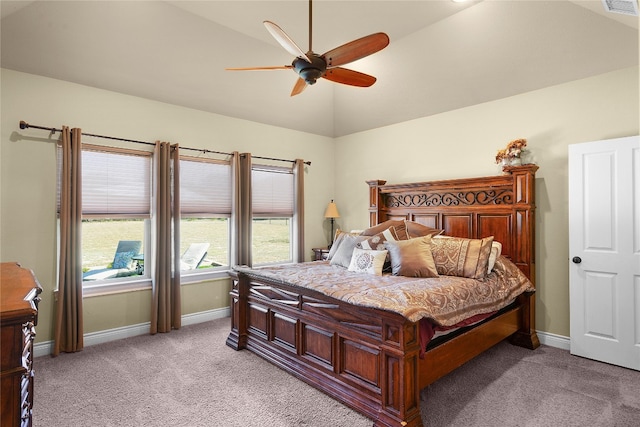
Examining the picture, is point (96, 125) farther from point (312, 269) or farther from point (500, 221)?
point (500, 221)

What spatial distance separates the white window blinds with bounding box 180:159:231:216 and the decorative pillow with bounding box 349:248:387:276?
215 centimetres

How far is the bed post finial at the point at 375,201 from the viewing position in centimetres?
503

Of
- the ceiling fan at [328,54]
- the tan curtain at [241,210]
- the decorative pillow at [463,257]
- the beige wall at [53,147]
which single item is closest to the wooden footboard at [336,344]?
the tan curtain at [241,210]

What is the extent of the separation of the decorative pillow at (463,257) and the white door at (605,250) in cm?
91

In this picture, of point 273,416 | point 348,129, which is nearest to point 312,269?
point 273,416

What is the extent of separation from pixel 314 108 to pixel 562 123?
323 centimetres

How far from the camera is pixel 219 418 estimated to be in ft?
7.56

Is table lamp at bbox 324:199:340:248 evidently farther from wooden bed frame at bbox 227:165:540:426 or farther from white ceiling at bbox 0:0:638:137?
white ceiling at bbox 0:0:638:137

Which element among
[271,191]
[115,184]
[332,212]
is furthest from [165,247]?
[332,212]

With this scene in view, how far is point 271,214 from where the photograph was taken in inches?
208

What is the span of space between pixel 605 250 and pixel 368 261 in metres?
2.18

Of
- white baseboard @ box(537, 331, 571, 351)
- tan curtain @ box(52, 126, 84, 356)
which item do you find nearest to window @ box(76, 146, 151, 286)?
tan curtain @ box(52, 126, 84, 356)

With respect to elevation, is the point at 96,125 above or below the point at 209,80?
below

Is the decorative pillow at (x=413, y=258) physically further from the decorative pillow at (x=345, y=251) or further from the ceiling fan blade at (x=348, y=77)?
the ceiling fan blade at (x=348, y=77)
